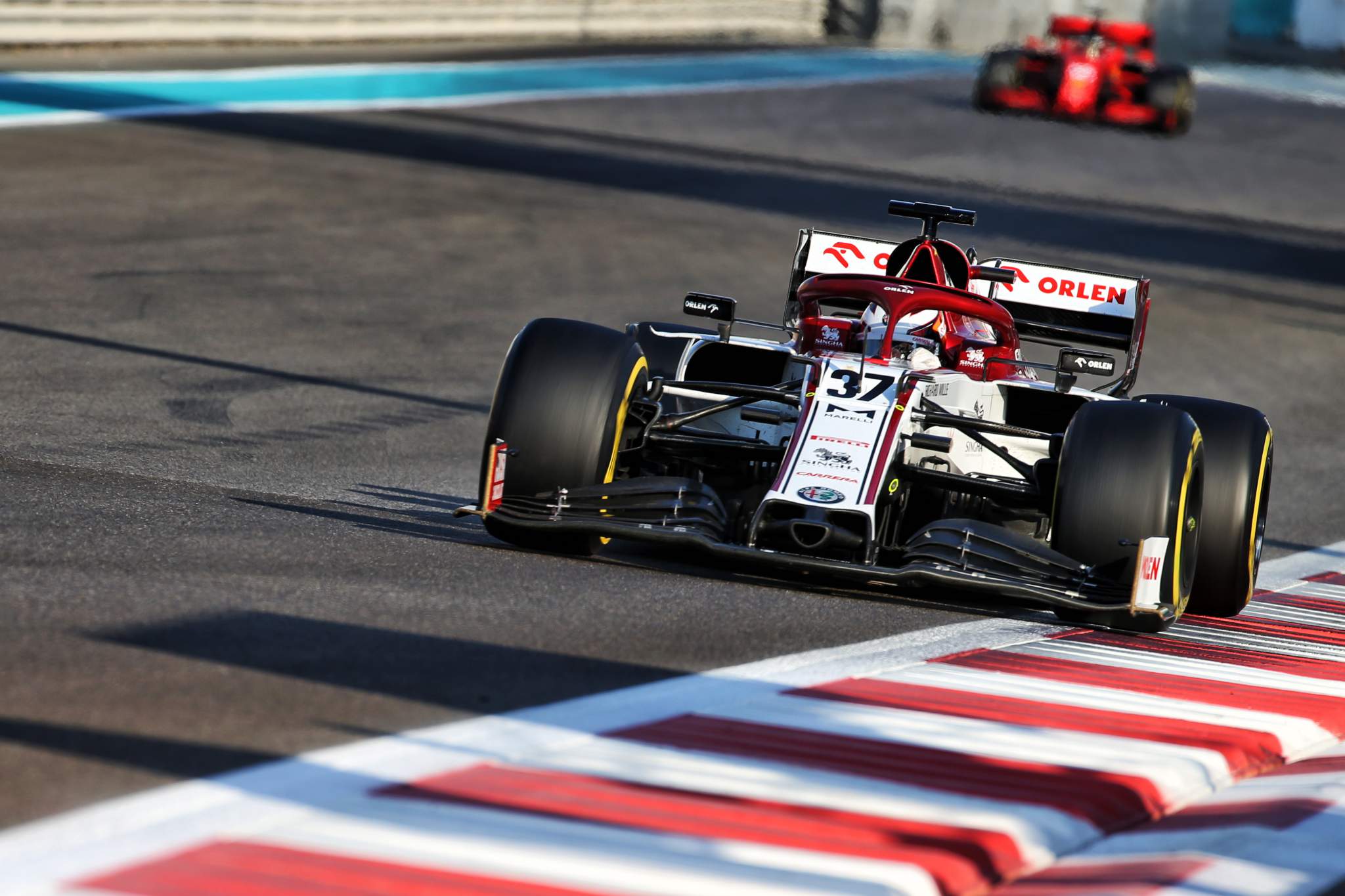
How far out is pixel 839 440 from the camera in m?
7.37

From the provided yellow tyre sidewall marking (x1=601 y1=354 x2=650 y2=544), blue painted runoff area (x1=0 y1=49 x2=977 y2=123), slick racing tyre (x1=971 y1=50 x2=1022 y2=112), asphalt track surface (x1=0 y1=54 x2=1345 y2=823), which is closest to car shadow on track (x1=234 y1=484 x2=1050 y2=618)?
asphalt track surface (x1=0 y1=54 x2=1345 y2=823)

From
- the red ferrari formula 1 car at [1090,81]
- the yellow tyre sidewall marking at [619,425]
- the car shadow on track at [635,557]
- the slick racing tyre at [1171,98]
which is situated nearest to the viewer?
the car shadow on track at [635,557]

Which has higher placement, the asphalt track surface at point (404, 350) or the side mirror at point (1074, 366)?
the side mirror at point (1074, 366)

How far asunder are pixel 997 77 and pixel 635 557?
26429 mm

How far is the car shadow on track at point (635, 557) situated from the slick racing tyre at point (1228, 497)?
0.75 meters

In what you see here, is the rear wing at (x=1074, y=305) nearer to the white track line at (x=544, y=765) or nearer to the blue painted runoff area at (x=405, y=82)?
the white track line at (x=544, y=765)

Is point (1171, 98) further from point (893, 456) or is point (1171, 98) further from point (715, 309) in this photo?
point (893, 456)

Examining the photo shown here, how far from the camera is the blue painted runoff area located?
2219cm

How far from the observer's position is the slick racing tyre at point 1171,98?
32250mm

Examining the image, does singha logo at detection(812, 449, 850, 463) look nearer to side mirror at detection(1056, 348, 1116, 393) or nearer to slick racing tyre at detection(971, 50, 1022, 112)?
side mirror at detection(1056, 348, 1116, 393)

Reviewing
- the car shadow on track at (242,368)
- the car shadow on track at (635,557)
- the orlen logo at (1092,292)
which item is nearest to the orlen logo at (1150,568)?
the car shadow on track at (635,557)

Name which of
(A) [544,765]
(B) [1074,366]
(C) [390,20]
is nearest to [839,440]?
(B) [1074,366]

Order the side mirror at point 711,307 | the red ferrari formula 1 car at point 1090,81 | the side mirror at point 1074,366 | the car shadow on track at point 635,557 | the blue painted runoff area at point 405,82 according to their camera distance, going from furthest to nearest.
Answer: the red ferrari formula 1 car at point 1090,81, the blue painted runoff area at point 405,82, the side mirror at point 711,307, the side mirror at point 1074,366, the car shadow on track at point 635,557

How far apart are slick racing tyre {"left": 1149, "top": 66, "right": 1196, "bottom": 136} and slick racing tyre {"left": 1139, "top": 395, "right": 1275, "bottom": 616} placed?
25.5 metres
